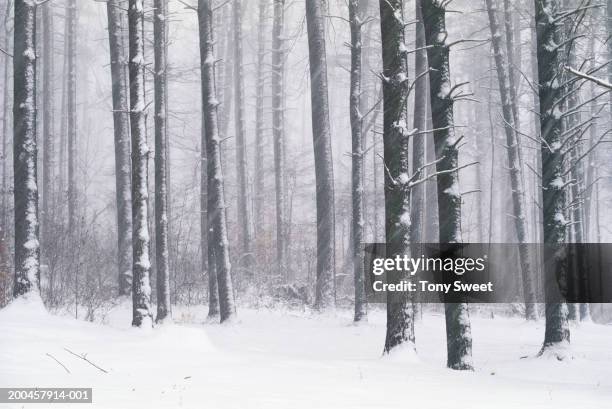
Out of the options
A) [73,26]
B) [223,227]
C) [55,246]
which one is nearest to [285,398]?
[223,227]

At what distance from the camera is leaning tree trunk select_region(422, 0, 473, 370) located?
8.82 metres

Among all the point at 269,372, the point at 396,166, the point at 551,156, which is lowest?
the point at 269,372

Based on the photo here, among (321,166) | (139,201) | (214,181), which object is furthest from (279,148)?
(139,201)

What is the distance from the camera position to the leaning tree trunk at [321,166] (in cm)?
1577

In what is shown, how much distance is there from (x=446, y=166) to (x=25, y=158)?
7143 millimetres

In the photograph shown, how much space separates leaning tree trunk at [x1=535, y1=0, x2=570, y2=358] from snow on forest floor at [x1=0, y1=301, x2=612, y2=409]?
2.11 ft

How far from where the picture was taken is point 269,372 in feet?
23.4

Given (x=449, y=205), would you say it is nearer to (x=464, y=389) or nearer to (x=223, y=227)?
(x=464, y=389)

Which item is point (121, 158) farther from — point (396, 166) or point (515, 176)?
point (515, 176)

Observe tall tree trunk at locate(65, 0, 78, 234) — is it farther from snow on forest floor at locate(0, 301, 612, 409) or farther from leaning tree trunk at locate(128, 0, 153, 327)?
snow on forest floor at locate(0, 301, 612, 409)

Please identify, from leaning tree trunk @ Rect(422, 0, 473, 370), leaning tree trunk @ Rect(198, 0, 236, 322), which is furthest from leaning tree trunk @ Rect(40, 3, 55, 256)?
leaning tree trunk @ Rect(422, 0, 473, 370)

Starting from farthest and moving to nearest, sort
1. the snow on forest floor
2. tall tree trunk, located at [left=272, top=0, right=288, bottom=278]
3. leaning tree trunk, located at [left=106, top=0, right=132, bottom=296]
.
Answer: tall tree trunk, located at [left=272, top=0, right=288, bottom=278] < leaning tree trunk, located at [left=106, top=0, right=132, bottom=296] < the snow on forest floor

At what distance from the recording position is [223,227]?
14.0 meters

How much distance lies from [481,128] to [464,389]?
28090mm
